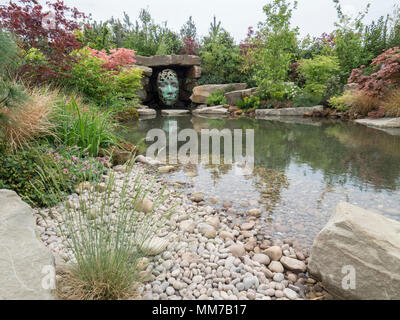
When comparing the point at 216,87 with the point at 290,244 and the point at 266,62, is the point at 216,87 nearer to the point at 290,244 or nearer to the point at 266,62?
the point at 266,62

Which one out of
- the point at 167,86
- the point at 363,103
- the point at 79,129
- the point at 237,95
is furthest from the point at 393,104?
the point at 167,86

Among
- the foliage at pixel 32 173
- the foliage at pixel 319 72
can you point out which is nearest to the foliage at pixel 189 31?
the foliage at pixel 319 72

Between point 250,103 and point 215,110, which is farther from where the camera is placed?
point 215,110

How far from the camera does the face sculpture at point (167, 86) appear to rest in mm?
14016

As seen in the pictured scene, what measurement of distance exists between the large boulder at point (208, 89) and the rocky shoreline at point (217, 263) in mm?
11976

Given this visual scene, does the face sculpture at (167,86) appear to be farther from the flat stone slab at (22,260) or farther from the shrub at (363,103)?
the flat stone slab at (22,260)

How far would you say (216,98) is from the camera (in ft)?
43.1

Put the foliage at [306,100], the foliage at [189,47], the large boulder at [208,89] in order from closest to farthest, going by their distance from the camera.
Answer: the foliage at [306,100] → the large boulder at [208,89] → the foliage at [189,47]

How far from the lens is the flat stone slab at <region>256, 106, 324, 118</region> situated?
10.4 m

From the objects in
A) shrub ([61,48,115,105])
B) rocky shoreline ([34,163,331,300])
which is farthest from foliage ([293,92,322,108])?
rocky shoreline ([34,163,331,300])

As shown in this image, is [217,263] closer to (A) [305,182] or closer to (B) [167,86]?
(A) [305,182]

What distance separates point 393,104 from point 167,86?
402 inches

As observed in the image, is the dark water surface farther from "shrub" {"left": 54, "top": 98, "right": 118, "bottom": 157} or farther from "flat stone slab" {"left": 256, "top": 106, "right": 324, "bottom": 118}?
"flat stone slab" {"left": 256, "top": 106, "right": 324, "bottom": 118}

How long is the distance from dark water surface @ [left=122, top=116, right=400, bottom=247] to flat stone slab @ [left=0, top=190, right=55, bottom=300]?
163 centimetres
